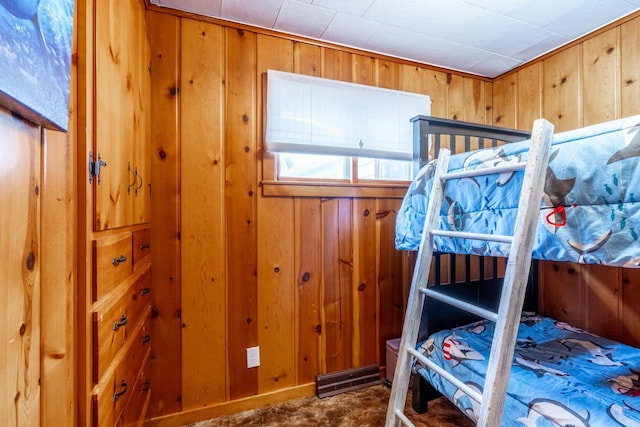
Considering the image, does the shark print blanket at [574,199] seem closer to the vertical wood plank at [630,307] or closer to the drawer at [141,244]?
the vertical wood plank at [630,307]

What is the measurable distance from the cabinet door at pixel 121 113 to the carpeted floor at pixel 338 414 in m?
1.25

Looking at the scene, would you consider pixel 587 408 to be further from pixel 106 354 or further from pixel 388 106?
pixel 388 106

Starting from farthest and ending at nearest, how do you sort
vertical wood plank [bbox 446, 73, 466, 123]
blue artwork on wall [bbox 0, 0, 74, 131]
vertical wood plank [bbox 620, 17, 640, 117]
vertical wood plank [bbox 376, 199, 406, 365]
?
vertical wood plank [bbox 446, 73, 466, 123], vertical wood plank [bbox 376, 199, 406, 365], vertical wood plank [bbox 620, 17, 640, 117], blue artwork on wall [bbox 0, 0, 74, 131]

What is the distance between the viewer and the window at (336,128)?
175 centimetres

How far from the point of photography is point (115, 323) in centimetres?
94

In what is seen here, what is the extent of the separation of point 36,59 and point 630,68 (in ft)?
8.83

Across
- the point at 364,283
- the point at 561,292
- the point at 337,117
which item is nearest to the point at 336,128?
the point at 337,117

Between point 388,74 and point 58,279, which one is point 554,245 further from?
point 388,74

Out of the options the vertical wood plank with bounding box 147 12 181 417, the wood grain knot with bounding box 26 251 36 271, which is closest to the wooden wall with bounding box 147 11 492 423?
the vertical wood plank with bounding box 147 12 181 417

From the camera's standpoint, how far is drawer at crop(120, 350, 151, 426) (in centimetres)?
110

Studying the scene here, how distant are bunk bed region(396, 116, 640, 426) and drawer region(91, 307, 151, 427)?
1223 millimetres

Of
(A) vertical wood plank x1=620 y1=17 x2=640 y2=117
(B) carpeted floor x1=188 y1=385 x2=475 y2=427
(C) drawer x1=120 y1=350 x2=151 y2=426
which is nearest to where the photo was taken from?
(C) drawer x1=120 y1=350 x2=151 y2=426

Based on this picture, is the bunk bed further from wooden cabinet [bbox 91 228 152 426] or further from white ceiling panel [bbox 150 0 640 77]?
wooden cabinet [bbox 91 228 152 426]

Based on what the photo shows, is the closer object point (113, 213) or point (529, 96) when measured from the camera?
point (113, 213)
